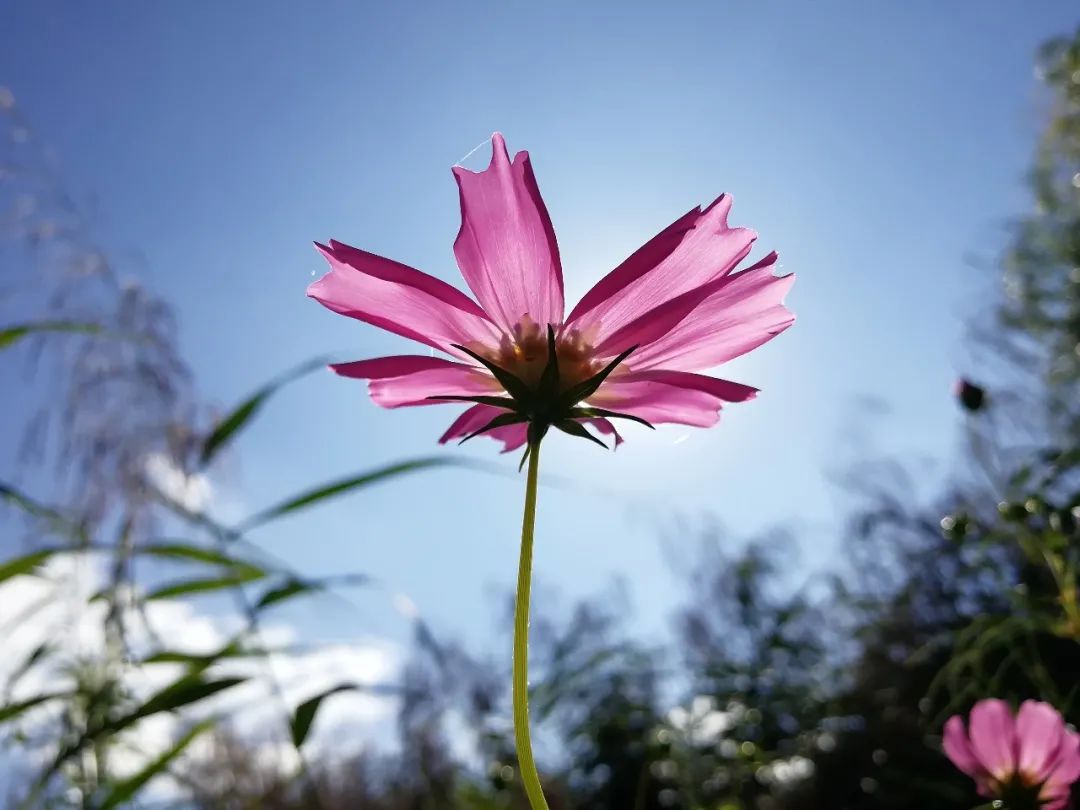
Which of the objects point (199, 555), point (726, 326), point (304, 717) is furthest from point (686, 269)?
point (199, 555)

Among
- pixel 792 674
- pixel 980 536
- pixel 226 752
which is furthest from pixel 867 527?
pixel 226 752

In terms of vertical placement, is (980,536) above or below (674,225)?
below

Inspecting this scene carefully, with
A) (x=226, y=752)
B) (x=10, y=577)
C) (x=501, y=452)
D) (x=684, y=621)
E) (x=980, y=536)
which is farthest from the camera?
(x=684, y=621)

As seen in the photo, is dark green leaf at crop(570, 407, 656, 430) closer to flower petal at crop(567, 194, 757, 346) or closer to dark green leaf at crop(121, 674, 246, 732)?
flower petal at crop(567, 194, 757, 346)

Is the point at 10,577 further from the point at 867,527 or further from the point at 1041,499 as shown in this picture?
the point at 867,527

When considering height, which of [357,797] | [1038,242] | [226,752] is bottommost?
[357,797]

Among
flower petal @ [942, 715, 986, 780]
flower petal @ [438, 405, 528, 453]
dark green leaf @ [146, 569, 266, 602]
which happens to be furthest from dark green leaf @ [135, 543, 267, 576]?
flower petal @ [942, 715, 986, 780]

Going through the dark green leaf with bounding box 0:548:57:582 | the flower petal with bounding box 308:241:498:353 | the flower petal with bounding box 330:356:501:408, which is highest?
the dark green leaf with bounding box 0:548:57:582

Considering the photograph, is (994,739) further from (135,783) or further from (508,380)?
(135,783)
